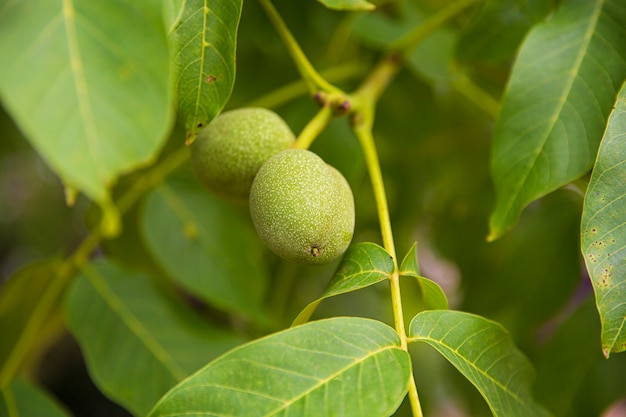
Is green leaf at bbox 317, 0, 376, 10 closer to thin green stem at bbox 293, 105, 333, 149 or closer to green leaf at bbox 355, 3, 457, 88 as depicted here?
thin green stem at bbox 293, 105, 333, 149

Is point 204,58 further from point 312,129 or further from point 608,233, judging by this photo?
point 608,233

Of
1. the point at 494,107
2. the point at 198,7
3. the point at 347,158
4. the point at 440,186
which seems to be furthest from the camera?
the point at 440,186

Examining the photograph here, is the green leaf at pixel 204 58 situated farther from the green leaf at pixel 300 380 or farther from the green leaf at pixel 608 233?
the green leaf at pixel 608 233

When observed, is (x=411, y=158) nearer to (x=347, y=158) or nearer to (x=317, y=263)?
(x=347, y=158)

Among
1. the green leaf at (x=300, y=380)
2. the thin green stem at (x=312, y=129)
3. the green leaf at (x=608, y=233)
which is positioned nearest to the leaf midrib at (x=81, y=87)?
the green leaf at (x=300, y=380)

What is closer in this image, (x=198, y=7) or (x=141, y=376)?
(x=198, y=7)

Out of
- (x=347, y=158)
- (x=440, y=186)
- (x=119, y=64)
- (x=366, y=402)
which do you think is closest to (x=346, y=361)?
(x=366, y=402)

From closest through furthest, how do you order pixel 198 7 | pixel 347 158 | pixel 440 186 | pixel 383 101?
pixel 198 7, pixel 347 158, pixel 383 101, pixel 440 186
